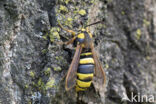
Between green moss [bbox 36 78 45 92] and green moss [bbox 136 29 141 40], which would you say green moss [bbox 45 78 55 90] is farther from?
green moss [bbox 136 29 141 40]

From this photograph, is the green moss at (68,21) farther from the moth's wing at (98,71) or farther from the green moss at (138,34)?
the green moss at (138,34)

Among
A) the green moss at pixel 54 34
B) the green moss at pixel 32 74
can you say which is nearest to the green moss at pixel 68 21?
the green moss at pixel 54 34

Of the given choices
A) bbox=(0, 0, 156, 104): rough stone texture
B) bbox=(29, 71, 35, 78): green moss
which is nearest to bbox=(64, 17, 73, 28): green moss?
Answer: bbox=(0, 0, 156, 104): rough stone texture

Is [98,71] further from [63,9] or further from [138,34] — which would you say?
[138,34]

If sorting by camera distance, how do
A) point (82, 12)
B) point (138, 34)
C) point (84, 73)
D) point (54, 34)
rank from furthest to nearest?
1. point (138, 34)
2. point (82, 12)
3. point (84, 73)
4. point (54, 34)

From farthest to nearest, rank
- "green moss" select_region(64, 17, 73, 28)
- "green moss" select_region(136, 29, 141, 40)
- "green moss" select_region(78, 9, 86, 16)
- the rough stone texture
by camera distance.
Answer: "green moss" select_region(136, 29, 141, 40) → "green moss" select_region(78, 9, 86, 16) → "green moss" select_region(64, 17, 73, 28) → the rough stone texture

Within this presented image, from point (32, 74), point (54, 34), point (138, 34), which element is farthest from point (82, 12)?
point (138, 34)
